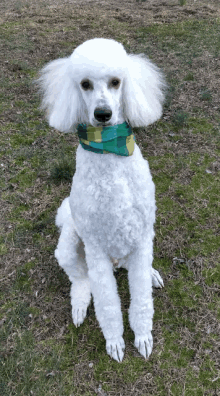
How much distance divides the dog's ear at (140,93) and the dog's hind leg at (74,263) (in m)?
0.82

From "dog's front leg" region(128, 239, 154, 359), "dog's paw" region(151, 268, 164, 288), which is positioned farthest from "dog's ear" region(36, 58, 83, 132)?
"dog's paw" region(151, 268, 164, 288)

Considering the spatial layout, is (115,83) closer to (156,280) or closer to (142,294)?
(142,294)

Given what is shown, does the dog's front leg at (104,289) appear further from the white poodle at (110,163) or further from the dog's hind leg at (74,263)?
the dog's hind leg at (74,263)

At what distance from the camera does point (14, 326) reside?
216 centimetres

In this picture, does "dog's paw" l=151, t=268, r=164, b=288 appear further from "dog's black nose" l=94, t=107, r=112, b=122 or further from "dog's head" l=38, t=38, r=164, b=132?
"dog's black nose" l=94, t=107, r=112, b=122

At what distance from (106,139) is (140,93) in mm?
323

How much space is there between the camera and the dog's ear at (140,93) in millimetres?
1591

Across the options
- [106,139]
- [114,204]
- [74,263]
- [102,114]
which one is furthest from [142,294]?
[102,114]

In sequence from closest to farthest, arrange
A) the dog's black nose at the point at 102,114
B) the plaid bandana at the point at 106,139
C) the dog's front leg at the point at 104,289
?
1. the dog's black nose at the point at 102,114
2. the plaid bandana at the point at 106,139
3. the dog's front leg at the point at 104,289

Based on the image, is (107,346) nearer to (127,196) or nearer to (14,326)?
(14,326)

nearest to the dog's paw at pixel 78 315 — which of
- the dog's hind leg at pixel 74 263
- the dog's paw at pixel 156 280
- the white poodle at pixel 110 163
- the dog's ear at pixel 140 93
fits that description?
the dog's hind leg at pixel 74 263

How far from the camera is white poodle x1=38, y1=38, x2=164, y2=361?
1.48m

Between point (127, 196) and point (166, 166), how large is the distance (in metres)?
1.81

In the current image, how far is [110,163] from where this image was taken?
1.60 m
